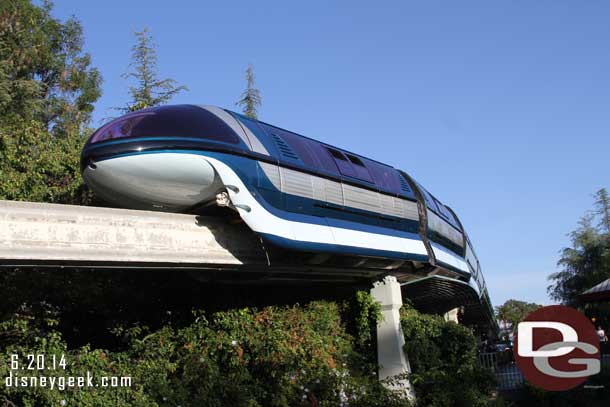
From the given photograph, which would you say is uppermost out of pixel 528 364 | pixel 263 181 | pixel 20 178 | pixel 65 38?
pixel 65 38

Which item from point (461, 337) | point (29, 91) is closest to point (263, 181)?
point (461, 337)

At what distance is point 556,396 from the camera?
16.8 m

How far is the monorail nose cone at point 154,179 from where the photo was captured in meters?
9.29

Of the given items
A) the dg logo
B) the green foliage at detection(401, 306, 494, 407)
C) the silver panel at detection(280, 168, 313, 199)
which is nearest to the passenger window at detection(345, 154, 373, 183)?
the silver panel at detection(280, 168, 313, 199)

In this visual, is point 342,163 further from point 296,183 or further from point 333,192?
point 296,183

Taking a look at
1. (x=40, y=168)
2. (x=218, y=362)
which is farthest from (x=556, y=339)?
(x=40, y=168)

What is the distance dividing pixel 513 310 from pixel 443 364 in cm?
6890

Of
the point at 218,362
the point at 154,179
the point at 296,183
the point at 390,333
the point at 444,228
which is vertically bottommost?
the point at 218,362

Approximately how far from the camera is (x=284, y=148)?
11.1 metres

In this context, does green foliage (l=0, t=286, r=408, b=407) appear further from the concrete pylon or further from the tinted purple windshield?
the tinted purple windshield

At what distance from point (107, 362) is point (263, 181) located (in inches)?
173

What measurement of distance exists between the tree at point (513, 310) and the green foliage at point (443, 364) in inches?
2236

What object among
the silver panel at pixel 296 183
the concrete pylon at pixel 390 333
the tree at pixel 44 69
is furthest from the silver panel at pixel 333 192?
the tree at pixel 44 69

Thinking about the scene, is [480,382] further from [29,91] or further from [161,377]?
[29,91]
